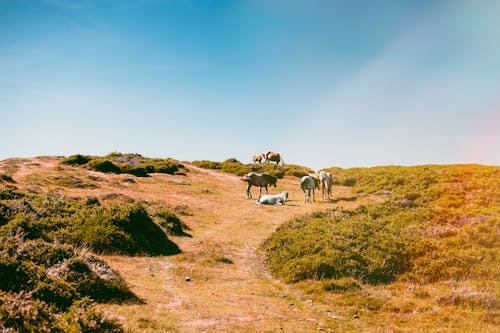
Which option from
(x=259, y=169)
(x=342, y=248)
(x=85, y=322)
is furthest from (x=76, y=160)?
(x=85, y=322)

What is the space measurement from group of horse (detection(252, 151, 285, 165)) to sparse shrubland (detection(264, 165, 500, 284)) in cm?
4692

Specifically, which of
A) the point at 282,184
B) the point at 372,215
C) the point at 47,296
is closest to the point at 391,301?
the point at 47,296

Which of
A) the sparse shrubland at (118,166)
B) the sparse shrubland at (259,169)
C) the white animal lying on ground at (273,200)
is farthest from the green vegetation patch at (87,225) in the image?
the sparse shrubland at (259,169)

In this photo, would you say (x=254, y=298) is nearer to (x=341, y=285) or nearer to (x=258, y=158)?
(x=341, y=285)

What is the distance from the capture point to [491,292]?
1166 cm

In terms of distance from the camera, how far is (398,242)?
1625cm

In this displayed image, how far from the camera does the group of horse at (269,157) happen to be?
72.4 meters

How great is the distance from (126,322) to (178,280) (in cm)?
489

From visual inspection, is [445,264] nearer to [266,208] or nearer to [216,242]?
[216,242]

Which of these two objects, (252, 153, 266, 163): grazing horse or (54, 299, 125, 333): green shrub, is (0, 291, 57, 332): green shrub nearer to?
(54, 299, 125, 333): green shrub

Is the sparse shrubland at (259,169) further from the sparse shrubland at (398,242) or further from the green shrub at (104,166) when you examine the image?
the sparse shrubland at (398,242)

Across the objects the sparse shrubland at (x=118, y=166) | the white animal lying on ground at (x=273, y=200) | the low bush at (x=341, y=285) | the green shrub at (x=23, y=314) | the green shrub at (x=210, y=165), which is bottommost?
the low bush at (x=341, y=285)

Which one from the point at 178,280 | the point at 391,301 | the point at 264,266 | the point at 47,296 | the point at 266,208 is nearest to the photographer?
the point at 47,296

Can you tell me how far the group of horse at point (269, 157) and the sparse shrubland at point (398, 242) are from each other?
4692 cm
